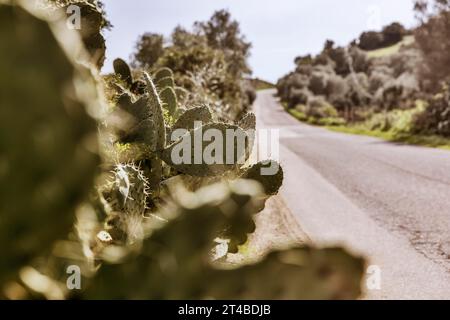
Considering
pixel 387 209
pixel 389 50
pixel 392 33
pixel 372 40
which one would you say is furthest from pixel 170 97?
pixel 392 33

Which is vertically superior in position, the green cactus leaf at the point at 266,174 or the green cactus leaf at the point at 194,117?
the green cactus leaf at the point at 194,117

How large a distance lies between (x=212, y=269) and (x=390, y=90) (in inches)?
1626

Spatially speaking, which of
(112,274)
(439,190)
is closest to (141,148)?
(112,274)

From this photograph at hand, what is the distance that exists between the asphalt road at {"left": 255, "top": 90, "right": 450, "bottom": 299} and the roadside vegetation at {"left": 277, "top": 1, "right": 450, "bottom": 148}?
223 inches

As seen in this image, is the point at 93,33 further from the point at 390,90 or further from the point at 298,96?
the point at 298,96

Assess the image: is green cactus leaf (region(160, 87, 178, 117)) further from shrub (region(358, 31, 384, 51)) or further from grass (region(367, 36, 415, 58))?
shrub (region(358, 31, 384, 51))

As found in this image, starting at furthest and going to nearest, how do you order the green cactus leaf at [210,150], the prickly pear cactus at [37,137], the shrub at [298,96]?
the shrub at [298,96] < the green cactus leaf at [210,150] < the prickly pear cactus at [37,137]

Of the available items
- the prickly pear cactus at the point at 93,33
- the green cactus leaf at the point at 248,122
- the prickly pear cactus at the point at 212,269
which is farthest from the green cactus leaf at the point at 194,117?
the prickly pear cactus at the point at 212,269

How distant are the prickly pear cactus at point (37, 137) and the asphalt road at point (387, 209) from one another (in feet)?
6.99

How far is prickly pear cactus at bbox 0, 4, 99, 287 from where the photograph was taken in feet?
2.10

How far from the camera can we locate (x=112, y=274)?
839 millimetres

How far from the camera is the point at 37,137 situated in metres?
0.65

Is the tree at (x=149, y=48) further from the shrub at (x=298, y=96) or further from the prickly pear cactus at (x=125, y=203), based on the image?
the prickly pear cactus at (x=125, y=203)

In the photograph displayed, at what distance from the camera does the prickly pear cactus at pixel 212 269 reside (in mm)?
758
